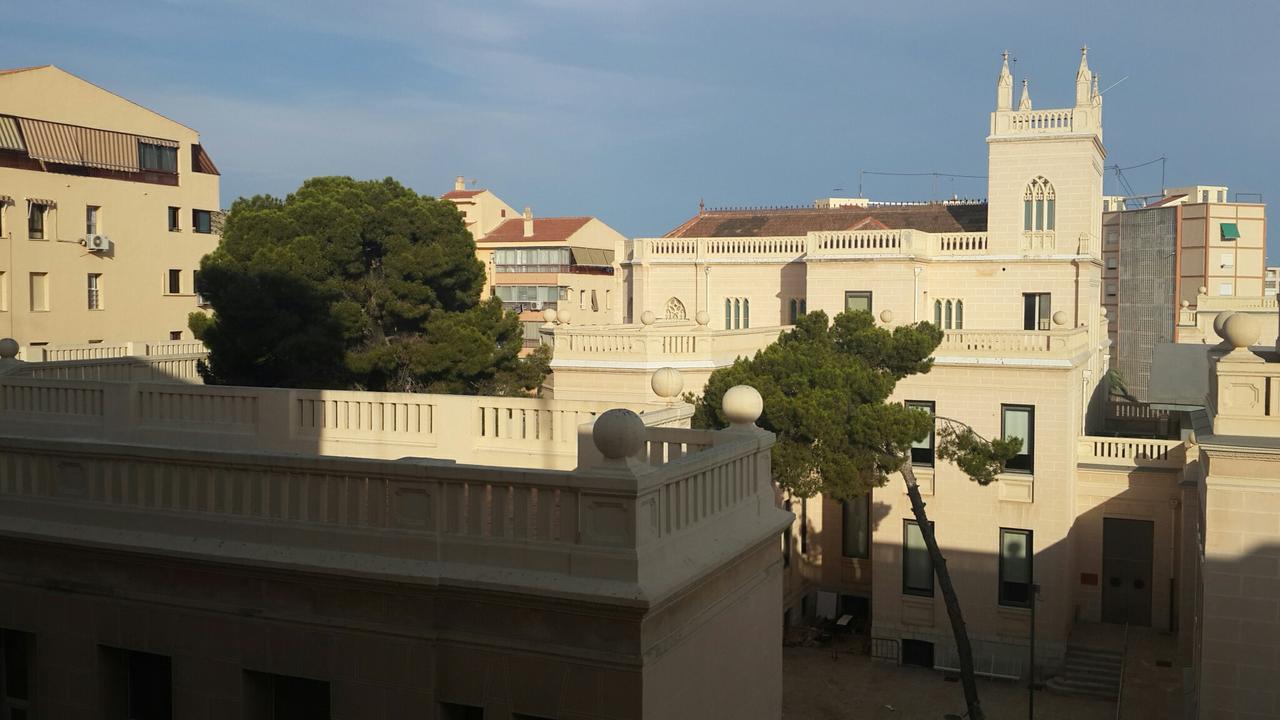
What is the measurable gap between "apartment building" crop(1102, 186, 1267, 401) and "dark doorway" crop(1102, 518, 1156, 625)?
36780 mm

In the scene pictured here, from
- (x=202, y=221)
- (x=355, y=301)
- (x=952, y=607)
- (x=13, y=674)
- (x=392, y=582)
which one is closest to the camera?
(x=392, y=582)

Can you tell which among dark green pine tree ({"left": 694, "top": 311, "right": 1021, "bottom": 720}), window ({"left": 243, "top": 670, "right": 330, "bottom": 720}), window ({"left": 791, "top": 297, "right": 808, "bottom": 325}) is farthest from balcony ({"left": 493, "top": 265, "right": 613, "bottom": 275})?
window ({"left": 243, "top": 670, "right": 330, "bottom": 720})

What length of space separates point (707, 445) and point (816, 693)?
64.2 feet

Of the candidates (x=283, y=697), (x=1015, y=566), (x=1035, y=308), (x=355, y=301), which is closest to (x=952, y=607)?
(x=1015, y=566)

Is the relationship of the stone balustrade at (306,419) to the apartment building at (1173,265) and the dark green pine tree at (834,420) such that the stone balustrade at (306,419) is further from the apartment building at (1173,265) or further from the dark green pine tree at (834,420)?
the apartment building at (1173,265)

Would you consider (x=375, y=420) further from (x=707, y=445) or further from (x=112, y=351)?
(x=112, y=351)

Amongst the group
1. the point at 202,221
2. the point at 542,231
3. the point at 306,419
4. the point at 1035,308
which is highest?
the point at 542,231

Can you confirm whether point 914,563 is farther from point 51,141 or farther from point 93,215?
point 51,141

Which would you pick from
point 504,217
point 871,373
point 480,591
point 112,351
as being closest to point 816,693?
point 871,373

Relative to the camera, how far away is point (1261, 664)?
13.3m

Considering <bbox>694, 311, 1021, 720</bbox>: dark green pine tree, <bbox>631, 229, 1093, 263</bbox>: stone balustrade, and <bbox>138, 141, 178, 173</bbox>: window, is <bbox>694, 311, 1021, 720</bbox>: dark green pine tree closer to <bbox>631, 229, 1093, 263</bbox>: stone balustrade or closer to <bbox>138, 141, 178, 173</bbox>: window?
<bbox>631, 229, 1093, 263</bbox>: stone balustrade

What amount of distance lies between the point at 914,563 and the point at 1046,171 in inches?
558

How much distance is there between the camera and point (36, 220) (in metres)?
37.6

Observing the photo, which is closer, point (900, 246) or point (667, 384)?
point (667, 384)
